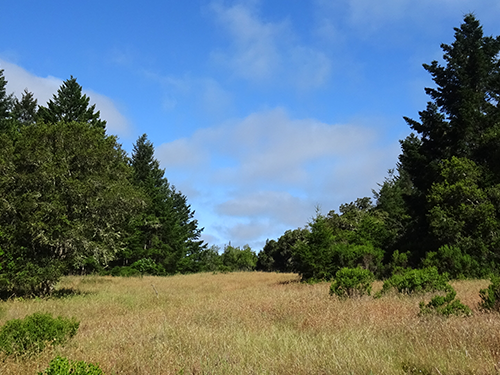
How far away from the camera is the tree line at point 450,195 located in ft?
64.3

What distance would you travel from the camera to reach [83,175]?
1574cm

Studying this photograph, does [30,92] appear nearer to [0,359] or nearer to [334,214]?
[334,214]

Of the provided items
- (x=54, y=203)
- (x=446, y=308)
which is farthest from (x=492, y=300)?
(x=54, y=203)

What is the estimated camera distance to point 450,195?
67.9 ft

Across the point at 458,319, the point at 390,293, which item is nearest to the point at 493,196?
the point at 390,293

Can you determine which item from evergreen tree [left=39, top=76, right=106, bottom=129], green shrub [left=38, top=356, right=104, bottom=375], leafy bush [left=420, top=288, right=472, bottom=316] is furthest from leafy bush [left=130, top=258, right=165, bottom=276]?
green shrub [left=38, top=356, right=104, bottom=375]

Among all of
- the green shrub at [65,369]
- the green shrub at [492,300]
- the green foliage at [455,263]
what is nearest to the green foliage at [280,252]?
the green foliage at [455,263]

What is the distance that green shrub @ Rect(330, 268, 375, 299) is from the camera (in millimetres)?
11375

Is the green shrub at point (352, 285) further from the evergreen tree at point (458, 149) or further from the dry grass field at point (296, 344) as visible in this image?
the evergreen tree at point (458, 149)

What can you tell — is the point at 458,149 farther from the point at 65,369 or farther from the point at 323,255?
the point at 65,369

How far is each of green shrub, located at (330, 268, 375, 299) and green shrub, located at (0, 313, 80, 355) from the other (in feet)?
26.6

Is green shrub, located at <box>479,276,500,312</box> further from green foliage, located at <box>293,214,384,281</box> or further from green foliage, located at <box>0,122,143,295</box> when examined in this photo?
green foliage, located at <box>0,122,143,295</box>

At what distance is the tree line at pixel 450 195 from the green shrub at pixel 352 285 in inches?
303

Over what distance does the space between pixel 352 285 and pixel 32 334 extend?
9.09 meters
